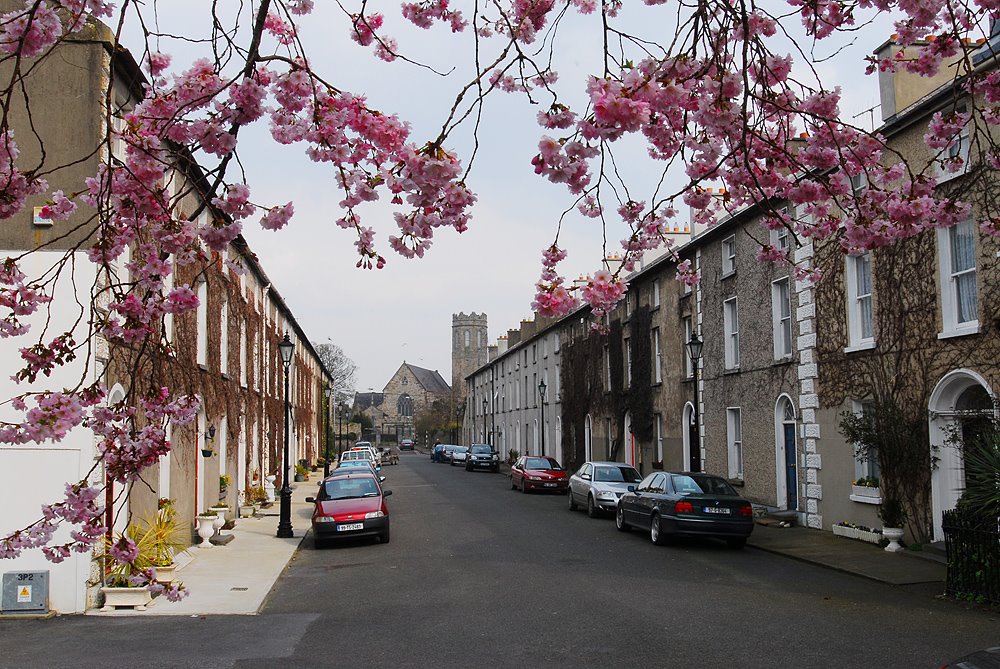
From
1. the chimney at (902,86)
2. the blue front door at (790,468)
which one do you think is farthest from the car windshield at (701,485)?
the chimney at (902,86)

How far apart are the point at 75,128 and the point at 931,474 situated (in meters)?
14.8

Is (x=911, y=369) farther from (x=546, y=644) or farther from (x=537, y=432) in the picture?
(x=537, y=432)

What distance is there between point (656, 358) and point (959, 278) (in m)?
15.2

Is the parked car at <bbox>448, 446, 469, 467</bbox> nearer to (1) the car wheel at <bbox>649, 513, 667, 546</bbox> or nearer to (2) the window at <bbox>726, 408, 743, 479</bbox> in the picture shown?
(2) the window at <bbox>726, 408, 743, 479</bbox>

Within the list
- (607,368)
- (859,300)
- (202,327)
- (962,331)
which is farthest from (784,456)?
(607,368)

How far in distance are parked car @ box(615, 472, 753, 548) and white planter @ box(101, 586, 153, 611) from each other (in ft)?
31.5

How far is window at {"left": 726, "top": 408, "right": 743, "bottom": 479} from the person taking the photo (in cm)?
2317

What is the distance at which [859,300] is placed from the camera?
57.3 ft

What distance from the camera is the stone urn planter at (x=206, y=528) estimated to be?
18203 mm

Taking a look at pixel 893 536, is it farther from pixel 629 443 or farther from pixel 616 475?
pixel 629 443

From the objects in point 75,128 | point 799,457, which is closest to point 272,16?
point 75,128

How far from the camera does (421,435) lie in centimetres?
12288

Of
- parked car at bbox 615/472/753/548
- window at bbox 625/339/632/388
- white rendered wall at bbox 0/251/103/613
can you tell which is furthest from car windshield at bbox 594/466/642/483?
white rendered wall at bbox 0/251/103/613

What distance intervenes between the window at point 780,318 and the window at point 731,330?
253 centimetres
